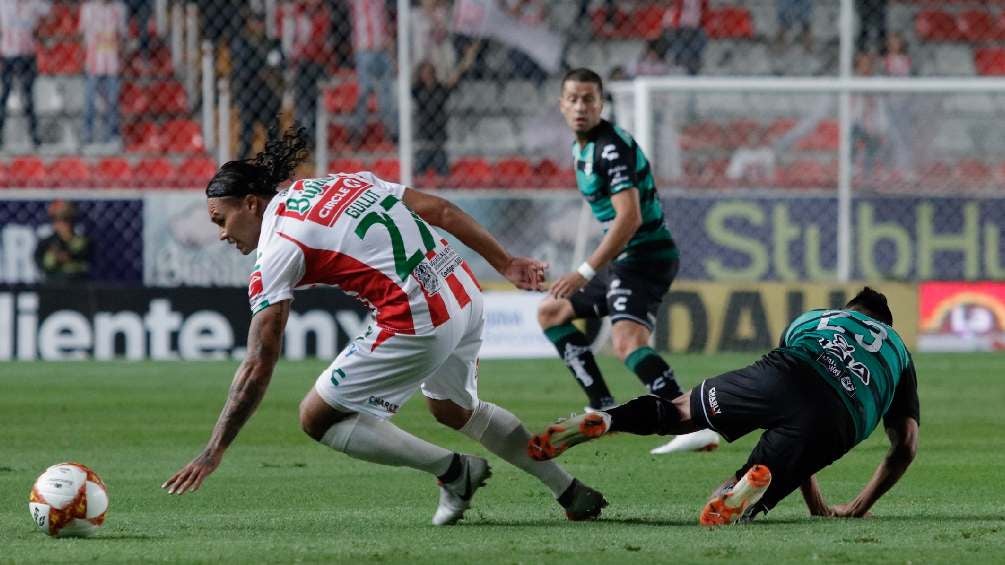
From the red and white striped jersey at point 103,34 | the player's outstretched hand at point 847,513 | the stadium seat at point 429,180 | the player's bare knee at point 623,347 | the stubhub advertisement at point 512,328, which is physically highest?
the red and white striped jersey at point 103,34

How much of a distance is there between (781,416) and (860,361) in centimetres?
37

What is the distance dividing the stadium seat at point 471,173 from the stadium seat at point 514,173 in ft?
0.29

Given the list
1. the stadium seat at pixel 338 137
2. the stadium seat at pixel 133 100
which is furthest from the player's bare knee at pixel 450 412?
the stadium seat at pixel 133 100

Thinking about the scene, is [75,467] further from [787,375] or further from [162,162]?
[162,162]

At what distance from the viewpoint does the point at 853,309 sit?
6.96 meters

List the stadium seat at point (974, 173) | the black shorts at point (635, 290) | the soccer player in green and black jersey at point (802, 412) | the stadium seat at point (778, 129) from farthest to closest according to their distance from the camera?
1. the stadium seat at point (778, 129)
2. the stadium seat at point (974, 173)
3. the black shorts at point (635, 290)
4. the soccer player in green and black jersey at point (802, 412)

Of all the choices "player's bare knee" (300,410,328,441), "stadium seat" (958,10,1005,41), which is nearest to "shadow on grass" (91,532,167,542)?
"player's bare knee" (300,410,328,441)

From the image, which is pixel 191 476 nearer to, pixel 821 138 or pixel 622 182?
pixel 622 182

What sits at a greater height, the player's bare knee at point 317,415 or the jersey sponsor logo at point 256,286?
the jersey sponsor logo at point 256,286

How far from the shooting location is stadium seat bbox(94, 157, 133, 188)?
1778cm

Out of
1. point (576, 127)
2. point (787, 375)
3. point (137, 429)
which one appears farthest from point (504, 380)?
point (787, 375)

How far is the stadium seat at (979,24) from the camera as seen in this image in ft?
67.1

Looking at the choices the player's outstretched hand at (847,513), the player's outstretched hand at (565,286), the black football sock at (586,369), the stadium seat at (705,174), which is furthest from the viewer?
the stadium seat at (705,174)

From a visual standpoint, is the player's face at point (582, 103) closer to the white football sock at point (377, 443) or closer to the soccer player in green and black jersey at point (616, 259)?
the soccer player in green and black jersey at point (616, 259)
